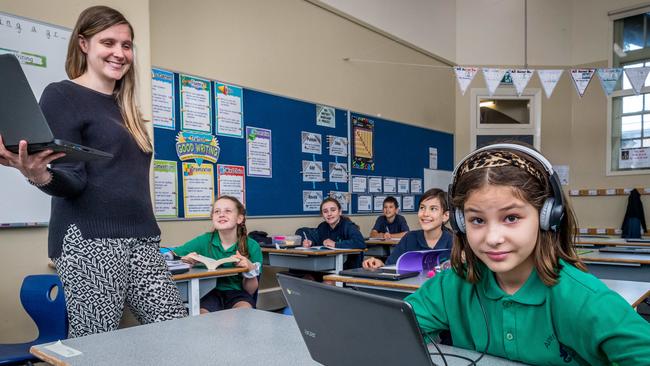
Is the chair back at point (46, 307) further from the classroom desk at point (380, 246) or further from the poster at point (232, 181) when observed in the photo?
the classroom desk at point (380, 246)

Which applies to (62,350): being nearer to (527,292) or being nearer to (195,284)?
(527,292)

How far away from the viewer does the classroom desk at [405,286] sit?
142 centimetres

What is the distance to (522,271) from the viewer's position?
905 mm

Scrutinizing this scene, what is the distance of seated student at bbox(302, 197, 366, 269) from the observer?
4386mm

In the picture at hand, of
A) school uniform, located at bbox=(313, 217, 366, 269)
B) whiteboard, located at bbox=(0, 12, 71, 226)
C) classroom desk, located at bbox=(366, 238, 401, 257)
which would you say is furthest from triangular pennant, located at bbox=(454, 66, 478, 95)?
whiteboard, located at bbox=(0, 12, 71, 226)

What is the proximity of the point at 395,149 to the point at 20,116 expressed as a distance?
17.9 ft

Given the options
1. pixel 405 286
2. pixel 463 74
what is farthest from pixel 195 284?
pixel 463 74

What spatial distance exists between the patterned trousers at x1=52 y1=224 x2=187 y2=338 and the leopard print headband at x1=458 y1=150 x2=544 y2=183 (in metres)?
0.87

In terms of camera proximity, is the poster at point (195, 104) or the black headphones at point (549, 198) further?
the poster at point (195, 104)

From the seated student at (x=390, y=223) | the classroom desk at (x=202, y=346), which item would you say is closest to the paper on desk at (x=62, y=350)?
the classroom desk at (x=202, y=346)

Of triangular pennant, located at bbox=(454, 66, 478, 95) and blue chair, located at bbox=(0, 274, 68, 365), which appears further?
triangular pennant, located at bbox=(454, 66, 478, 95)

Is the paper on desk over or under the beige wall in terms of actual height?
under

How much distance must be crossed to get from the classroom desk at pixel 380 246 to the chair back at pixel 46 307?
3145mm

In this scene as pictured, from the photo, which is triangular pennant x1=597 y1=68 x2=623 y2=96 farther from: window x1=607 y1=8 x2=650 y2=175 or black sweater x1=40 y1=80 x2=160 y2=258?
black sweater x1=40 y1=80 x2=160 y2=258
